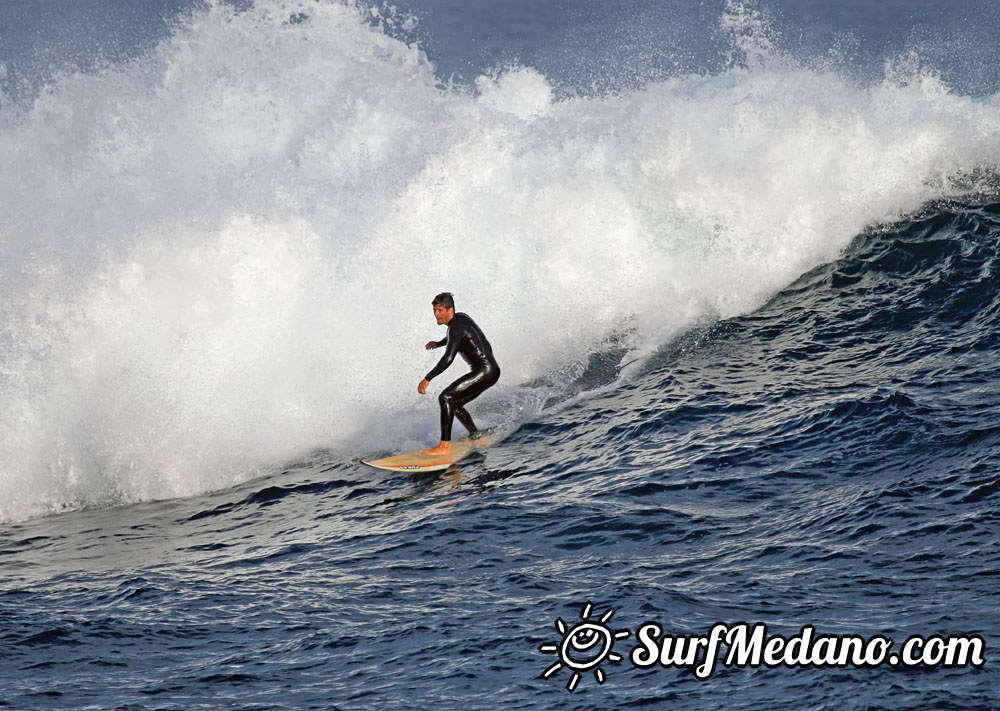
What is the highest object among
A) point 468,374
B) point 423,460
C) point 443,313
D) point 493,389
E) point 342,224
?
point 342,224

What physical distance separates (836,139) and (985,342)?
5.93 meters

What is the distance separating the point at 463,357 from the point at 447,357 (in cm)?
33

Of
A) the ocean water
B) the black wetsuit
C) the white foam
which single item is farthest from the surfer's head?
the white foam

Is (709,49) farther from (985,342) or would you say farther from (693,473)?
(693,473)

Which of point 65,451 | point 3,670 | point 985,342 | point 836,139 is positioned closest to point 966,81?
point 836,139

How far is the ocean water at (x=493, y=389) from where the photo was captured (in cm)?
729

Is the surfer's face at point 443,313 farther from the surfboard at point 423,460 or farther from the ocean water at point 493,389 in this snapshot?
the ocean water at point 493,389

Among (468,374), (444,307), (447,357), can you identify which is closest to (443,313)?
(444,307)

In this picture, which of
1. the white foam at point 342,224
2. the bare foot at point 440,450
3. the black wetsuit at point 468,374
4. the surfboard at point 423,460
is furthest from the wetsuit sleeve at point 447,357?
the white foam at point 342,224

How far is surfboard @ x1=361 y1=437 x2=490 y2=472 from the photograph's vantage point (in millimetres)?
11516

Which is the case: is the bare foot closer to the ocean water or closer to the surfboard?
the surfboard

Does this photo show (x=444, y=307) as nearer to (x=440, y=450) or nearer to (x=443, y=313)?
(x=443, y=313)

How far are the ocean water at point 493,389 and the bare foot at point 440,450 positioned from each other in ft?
1.46

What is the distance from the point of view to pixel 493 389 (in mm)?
13945
